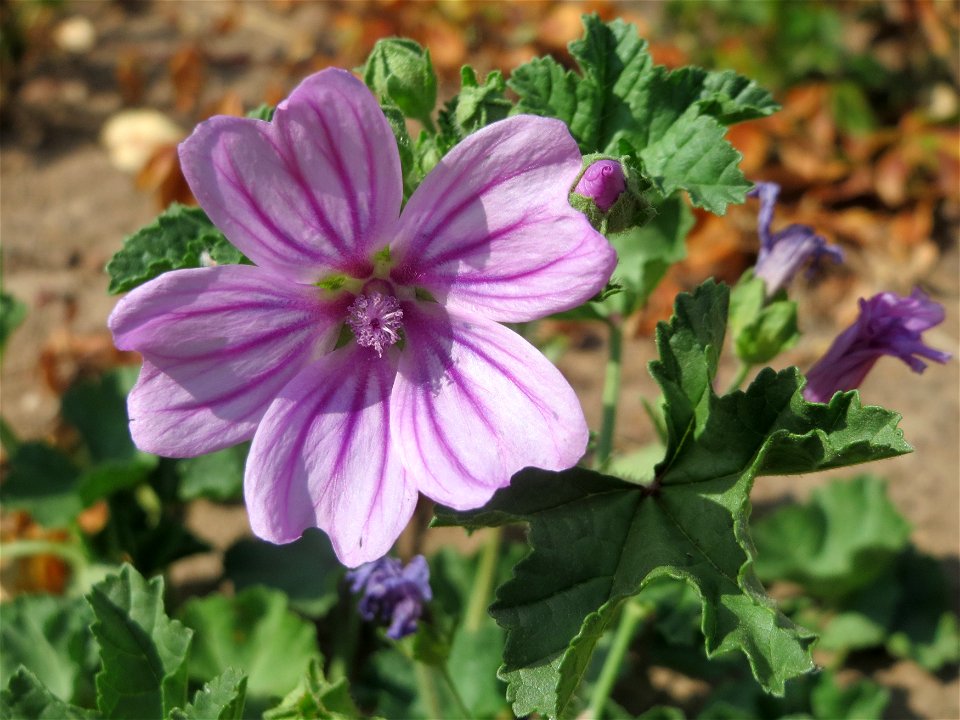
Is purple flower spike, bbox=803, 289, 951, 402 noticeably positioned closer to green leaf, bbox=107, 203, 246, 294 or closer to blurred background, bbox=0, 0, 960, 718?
green leaf, bbox=107, 203, 246, 294

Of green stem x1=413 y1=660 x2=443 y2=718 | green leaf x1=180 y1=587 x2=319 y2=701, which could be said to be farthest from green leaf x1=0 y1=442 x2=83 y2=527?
green stem x1=413 y1=660 x2=443 y2=718

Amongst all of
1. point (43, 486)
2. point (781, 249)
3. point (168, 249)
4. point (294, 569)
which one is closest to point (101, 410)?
point (43, 486)

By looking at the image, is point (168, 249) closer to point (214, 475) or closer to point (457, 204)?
point (457, 204)

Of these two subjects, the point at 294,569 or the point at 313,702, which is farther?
the point at 294,569

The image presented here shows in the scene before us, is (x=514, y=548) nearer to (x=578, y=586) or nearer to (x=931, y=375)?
(x=578, y=586)

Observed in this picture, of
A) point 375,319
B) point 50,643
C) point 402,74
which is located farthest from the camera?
point 50,643

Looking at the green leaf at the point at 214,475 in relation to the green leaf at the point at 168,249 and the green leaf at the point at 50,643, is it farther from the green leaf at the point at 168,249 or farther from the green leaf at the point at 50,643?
the green leaf at the point at 168,249

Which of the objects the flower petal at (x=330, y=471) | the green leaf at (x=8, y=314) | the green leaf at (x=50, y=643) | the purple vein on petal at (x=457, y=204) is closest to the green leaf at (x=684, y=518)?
the flower petal at (x=330, y=471)

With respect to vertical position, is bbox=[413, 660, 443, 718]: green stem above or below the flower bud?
below
